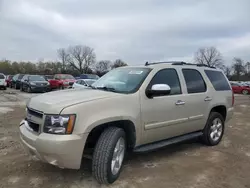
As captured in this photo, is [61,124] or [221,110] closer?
[61,124]

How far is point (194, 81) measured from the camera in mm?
5383

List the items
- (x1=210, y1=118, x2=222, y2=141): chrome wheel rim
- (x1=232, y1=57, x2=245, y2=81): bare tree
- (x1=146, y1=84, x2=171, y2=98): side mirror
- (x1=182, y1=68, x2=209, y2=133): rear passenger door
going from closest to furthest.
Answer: (x1=146, y1=84, x2=171, y2=98): side mirror < (x1=182, y1=68, x2=209, y2=133): rear passenger door < (x1=210, y1=118, x2=222, y2=141): chrome wheel rim < (x1=232, y1=57, x2=245, y2=81): bare tree

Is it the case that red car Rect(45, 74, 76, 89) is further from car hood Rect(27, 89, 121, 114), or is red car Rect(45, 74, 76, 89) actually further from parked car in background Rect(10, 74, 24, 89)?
car hood Rect(27, 89, 121, 114)

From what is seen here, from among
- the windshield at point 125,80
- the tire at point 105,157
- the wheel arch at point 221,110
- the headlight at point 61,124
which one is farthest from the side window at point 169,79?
the headlight at point 61,124

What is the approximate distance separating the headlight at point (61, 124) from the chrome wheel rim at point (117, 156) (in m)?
0.77

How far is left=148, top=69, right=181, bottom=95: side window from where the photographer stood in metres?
4.61

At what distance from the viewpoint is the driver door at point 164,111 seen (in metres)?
4.23

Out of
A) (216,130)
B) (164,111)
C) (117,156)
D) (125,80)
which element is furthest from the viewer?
(216,130)

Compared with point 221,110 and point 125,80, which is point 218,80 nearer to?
point 221,110

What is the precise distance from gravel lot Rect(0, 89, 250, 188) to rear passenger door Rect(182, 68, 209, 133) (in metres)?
0.60

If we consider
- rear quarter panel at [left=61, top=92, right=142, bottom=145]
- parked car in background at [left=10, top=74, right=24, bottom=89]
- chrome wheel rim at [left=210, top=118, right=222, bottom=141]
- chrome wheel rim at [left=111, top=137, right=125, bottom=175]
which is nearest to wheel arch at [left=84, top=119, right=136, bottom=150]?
rear quarter panel at [left=61, top=92, right=142, bottom=145]

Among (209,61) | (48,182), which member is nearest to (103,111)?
(48,182)

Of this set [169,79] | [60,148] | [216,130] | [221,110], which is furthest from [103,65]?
[60,148]

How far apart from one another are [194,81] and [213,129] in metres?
1.28
